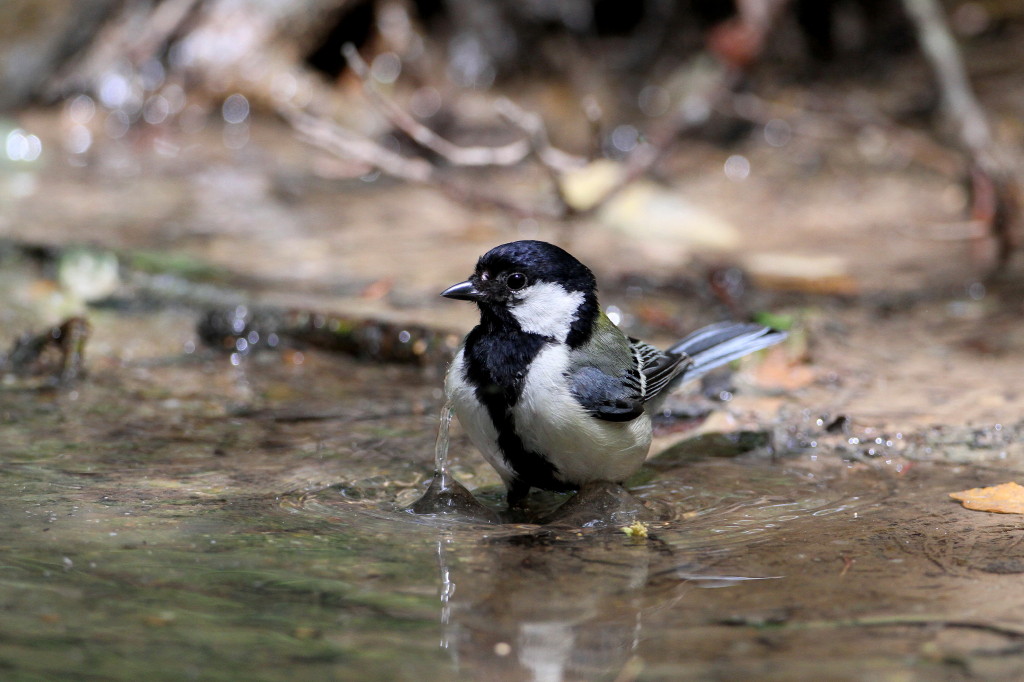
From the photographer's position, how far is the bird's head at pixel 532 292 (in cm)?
370

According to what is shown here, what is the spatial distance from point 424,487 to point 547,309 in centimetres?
74

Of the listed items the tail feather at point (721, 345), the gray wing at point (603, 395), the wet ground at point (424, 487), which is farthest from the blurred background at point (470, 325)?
the gray wing at point (603, 395)

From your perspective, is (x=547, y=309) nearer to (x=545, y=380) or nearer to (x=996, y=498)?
(x=545, y=380)

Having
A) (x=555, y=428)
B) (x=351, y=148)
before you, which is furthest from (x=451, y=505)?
(x=351, y=148)

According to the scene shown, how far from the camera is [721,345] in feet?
14.6

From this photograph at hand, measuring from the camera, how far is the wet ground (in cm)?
231

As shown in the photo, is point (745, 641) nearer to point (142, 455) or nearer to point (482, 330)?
point (482, 330)

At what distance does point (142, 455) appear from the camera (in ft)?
12.3

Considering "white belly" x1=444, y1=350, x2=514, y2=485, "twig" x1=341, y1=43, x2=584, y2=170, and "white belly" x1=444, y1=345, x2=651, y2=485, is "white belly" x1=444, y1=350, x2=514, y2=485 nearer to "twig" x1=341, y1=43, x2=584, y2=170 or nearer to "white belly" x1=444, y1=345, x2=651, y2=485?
"white belly" x1=444, y1=345, x2=651, y2=485

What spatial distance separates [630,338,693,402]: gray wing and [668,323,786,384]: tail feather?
0.07 meters

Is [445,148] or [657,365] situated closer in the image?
[657,365]

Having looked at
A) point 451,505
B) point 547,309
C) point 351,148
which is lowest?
point 451,505

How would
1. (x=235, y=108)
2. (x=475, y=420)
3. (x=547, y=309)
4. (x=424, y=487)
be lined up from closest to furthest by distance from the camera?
(x=475, y=420) < (x=424, y=487) < (x=547, y=309) < (x=235, y=108)

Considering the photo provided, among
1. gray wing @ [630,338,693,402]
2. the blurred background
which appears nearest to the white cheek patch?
gray wing @ [630,338,693,402]
